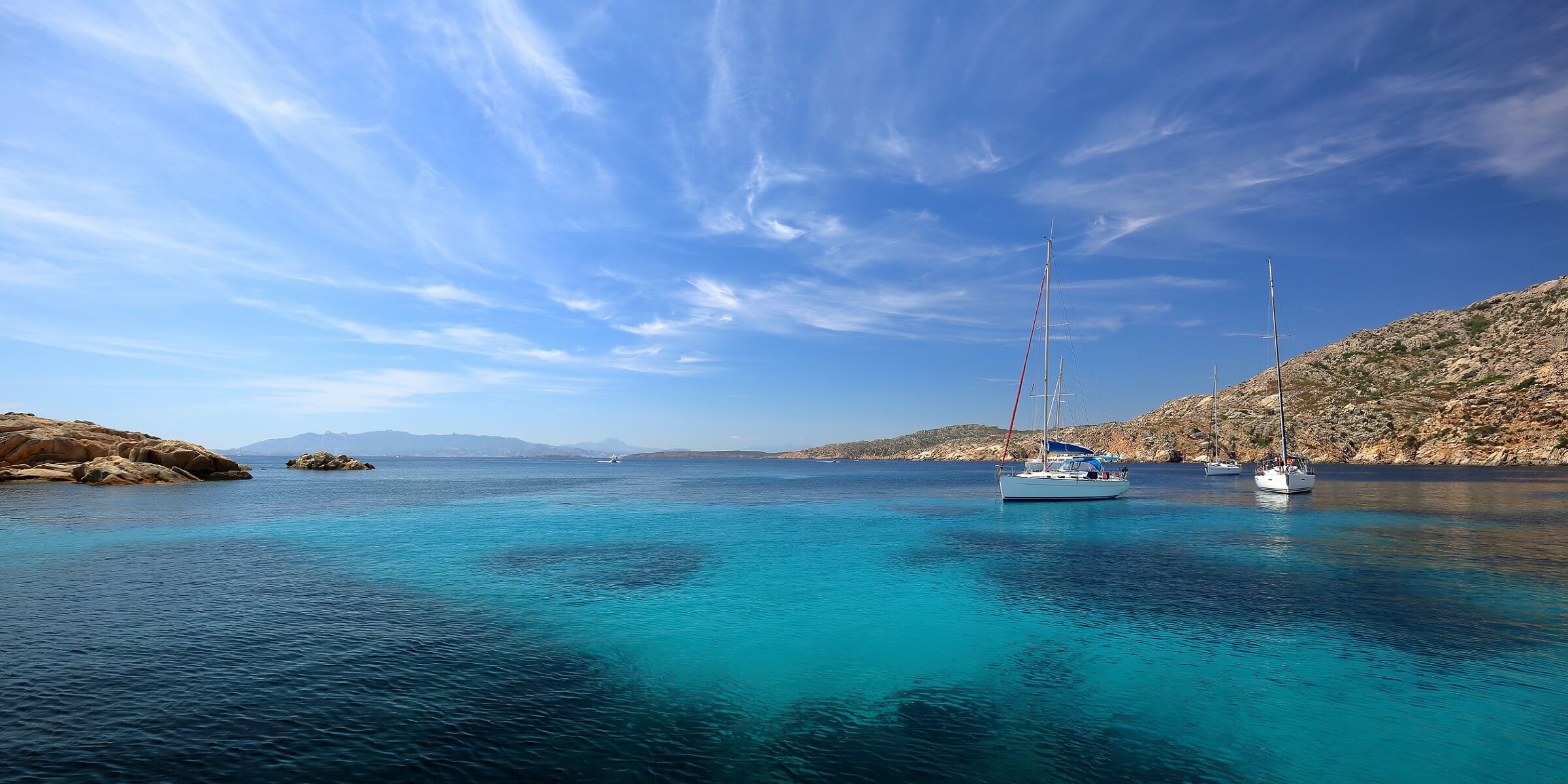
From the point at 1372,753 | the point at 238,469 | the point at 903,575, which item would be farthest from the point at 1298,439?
the point at 238,469

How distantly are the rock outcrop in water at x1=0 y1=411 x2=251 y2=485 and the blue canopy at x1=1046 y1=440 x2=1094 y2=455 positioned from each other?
342ft

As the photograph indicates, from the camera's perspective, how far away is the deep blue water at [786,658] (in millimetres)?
10977

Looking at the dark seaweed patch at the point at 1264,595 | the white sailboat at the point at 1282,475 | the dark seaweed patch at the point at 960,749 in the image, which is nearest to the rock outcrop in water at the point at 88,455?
the dark seaweed patch at the point at 1264,595

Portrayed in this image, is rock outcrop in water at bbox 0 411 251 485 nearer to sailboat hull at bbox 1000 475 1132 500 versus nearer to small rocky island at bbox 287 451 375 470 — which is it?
small rocky island at bbox 287 451 375 470

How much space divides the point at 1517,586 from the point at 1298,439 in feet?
514

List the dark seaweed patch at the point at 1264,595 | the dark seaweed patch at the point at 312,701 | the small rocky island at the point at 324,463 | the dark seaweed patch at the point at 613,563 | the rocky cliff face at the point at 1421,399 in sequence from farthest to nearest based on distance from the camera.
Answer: the small rocky island at the point at 324,463 → the rocky cliff face at the point at 1421,399 → the dark seaweed patch at the point at 613,563 → the dark seaweed patch at the point at 1264,595 → the dark seaweed patch at the point at 312,701

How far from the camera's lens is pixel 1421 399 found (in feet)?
470

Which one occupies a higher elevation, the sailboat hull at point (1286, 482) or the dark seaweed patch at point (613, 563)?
the sailboat hull at point (1286, 482)

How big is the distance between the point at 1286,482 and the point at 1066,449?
21013 millimetres

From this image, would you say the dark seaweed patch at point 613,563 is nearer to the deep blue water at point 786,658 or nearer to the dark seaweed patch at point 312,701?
the deep blue water at point 786,658

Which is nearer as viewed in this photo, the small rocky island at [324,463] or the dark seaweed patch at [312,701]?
the dark seaweed patch at [312,701]

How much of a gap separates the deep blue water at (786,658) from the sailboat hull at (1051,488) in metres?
17.4

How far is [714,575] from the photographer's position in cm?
2795

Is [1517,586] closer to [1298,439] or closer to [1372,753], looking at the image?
[1372,753]
